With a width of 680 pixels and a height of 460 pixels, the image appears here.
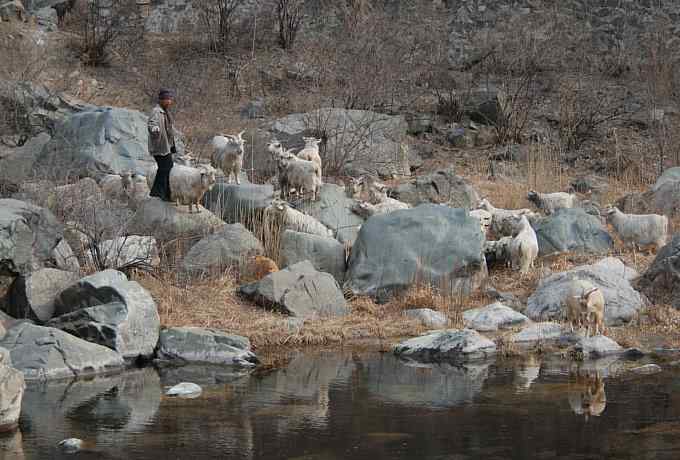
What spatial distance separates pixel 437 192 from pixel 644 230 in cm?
390

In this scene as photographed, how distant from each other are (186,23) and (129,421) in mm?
21671

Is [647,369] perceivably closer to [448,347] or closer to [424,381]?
[448,347]

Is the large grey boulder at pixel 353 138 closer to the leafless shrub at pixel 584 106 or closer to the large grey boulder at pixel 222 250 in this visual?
the leafless shrub at pixel 584 106

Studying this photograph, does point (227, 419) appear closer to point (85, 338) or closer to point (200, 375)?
point (200, 375)

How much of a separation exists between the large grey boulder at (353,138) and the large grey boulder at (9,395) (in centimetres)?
1102

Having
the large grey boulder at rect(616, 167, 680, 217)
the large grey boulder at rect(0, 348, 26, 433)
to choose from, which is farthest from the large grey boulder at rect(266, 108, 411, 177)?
the large grey boulder at rect(0, 348, 26, 433)

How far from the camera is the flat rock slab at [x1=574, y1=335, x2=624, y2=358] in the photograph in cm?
1080

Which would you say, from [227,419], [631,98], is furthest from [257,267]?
[631,98]

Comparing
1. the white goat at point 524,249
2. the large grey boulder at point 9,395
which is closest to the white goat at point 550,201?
the white goat at point 524,249

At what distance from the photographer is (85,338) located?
10594 millimetres

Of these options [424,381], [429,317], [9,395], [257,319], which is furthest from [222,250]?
[9,395]

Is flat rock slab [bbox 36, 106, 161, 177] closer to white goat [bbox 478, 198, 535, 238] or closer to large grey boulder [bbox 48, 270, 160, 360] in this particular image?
white goat [bbox 478, 198, 535, 238]

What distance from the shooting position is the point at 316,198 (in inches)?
591

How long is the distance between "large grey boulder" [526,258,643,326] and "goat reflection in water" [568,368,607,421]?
7.03ft
